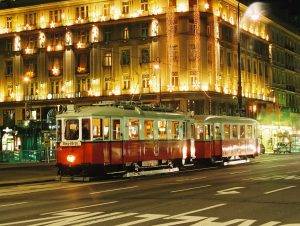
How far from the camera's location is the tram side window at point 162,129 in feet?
102

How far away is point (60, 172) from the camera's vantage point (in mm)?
26891

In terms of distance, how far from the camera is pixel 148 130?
30062mm

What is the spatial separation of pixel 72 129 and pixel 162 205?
12.7 meters

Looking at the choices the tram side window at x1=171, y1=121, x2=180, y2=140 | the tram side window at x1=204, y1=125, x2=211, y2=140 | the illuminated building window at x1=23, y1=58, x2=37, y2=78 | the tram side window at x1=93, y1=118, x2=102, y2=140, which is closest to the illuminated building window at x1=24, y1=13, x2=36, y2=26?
the illuminated building window at x1=23, y1=58, x2=37, y2=78

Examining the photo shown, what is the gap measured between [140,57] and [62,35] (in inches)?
422

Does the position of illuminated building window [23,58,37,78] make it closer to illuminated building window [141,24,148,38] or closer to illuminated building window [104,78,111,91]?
illuminated building window [104,78,111,91]

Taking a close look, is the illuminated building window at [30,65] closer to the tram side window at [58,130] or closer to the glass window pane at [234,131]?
the glass window pane at [234,131]

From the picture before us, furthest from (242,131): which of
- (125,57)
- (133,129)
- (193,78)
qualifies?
(125,57)

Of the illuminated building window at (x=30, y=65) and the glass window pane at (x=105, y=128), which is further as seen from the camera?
the illuminated building window at (x=30, y=65)

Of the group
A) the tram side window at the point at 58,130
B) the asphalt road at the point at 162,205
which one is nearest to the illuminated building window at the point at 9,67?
the tram side window at the point at 58,130

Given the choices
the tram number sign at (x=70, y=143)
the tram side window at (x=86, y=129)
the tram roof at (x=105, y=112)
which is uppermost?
the tram roof at (x=105, y=112)

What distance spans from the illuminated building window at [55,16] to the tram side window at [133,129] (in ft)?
152

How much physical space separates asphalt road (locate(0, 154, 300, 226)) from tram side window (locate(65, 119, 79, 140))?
566 centimetres

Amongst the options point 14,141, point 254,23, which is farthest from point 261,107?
point 14,141
